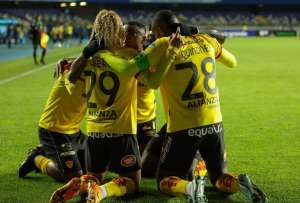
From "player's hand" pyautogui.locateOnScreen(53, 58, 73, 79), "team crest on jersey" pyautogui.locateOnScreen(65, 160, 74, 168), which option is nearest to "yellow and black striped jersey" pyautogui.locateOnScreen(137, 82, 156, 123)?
"player's hand" pyautogui.locateOnScreen(53, 58, 73, 79)

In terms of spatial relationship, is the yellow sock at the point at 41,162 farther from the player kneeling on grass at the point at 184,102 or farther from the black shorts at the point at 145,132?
the player kneeling on grass at the point at 184,102

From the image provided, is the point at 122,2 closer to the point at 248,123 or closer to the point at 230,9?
the point at 230,9

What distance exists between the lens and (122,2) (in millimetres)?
64750

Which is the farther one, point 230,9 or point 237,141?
point 230,9

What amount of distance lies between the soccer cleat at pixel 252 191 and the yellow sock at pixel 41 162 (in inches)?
93.8

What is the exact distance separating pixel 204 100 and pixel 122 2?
6034 cm

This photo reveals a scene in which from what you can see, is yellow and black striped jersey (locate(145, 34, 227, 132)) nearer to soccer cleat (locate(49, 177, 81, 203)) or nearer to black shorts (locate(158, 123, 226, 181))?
black shorts (locate(158, 123, 226, 181))

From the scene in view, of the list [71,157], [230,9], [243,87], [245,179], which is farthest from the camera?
[230,9]

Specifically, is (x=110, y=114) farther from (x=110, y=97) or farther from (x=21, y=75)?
(x=21, y=75)

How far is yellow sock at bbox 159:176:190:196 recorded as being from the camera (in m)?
5.39

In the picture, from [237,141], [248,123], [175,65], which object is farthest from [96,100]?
[248,123]

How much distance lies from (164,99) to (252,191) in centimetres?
120

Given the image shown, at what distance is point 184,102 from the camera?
545 centimetres

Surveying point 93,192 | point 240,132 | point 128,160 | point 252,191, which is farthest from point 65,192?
point 240,132
